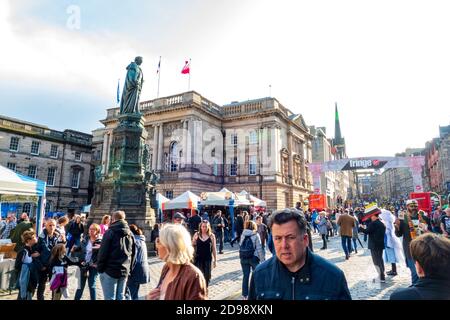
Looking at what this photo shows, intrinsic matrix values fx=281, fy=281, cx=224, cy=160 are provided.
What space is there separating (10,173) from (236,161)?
3014 cm

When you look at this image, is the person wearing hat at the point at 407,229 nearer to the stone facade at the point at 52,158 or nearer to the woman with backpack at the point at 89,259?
the woman with backpack at the point at 89,259

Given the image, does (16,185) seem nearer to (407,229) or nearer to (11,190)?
(11,190)

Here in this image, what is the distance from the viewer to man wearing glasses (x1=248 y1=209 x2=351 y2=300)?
78.0 inches

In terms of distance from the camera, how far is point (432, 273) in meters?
2.11

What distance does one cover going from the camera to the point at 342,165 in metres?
27.2

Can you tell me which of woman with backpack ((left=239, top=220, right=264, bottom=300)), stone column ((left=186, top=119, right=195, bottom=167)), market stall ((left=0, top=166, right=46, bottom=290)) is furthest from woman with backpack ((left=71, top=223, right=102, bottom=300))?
stone column ((left=186, top=119, right=195, bottom=167))

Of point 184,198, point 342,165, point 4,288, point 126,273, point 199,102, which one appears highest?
point 199,102

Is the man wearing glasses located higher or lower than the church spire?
lower

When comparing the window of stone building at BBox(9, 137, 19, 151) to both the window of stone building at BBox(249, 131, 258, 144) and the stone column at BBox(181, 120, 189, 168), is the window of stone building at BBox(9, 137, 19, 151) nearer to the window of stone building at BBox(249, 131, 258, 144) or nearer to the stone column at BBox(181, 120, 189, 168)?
the stone column at BBox(181, 120, 189, 168)

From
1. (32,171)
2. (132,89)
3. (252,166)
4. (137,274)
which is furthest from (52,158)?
→ (137,274)

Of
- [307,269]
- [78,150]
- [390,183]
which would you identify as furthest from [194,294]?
[390,183]

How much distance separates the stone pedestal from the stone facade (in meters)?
28.9
